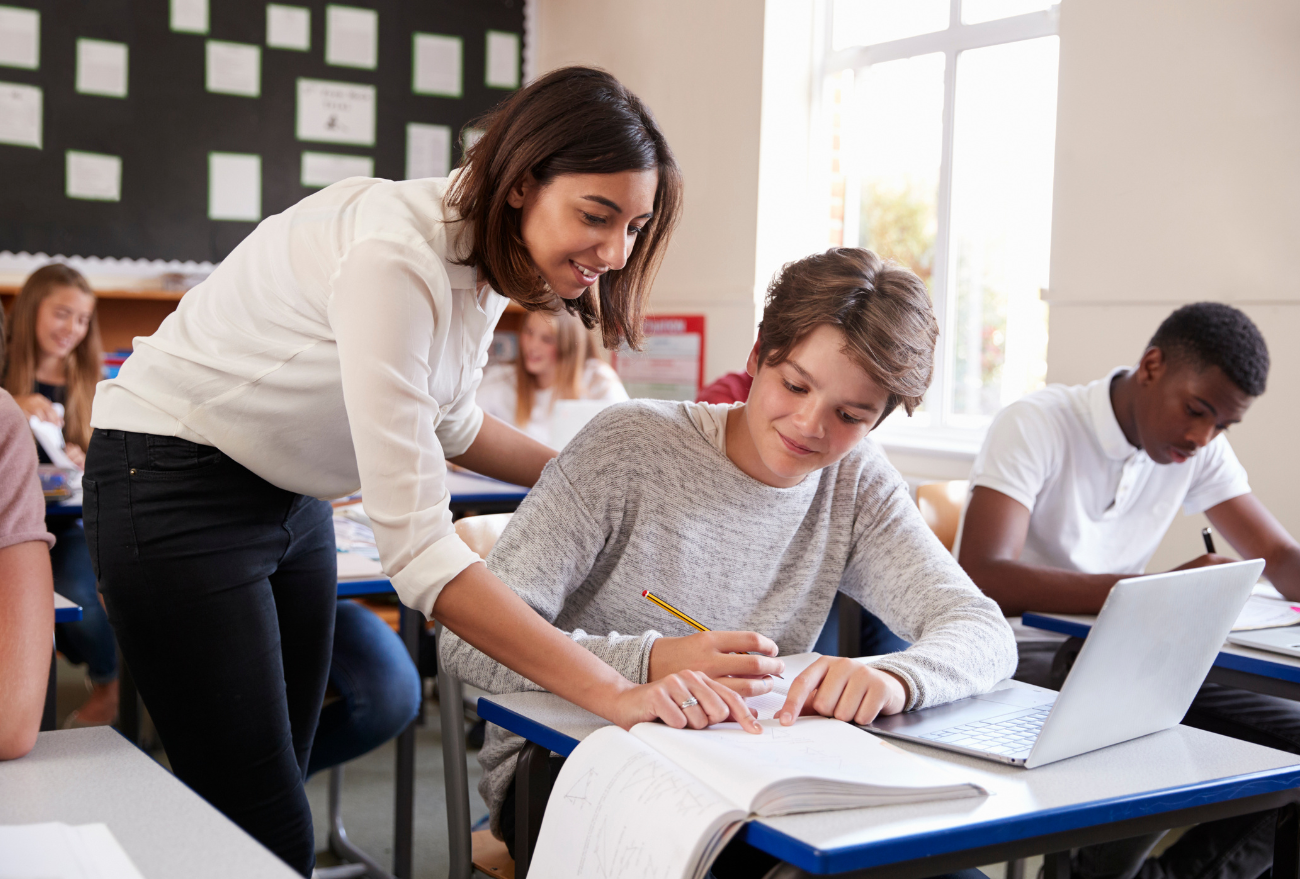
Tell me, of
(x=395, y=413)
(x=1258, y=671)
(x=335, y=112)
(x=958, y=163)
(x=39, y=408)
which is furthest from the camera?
(x=335, y=112)

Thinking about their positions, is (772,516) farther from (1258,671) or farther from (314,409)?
(1258,671)

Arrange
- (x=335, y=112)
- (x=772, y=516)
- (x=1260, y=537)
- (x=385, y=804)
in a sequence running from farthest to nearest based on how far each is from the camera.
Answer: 1. (x=335, y=112)
2. (x=385, y=804)
3. (x=1260, y=537)
4. (x=772, y=516)

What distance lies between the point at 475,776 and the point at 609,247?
2.13m

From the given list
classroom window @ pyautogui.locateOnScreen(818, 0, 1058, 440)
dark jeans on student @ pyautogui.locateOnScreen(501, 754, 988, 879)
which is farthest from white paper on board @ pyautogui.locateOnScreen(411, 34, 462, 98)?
dark jeans on student @ pyautogui.locateOnScreen(501, 754, 988, 879)

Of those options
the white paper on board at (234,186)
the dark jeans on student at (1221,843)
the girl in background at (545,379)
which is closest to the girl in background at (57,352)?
the white paper on board at (234,186)

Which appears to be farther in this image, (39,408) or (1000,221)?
(1000,221)

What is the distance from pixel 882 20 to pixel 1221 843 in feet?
10.5

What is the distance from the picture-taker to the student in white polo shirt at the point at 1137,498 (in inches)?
76.9

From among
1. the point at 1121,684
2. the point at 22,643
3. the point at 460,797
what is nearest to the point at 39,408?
the point at 460,797

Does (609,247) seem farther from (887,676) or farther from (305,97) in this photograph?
(305,97)

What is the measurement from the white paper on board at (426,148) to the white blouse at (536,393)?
1315 mm

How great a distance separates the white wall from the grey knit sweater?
68.5 inches

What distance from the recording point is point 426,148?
16.5 ft

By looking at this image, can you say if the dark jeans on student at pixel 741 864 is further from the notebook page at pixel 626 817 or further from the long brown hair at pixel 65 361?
the long brown hair at pixel 65 361
